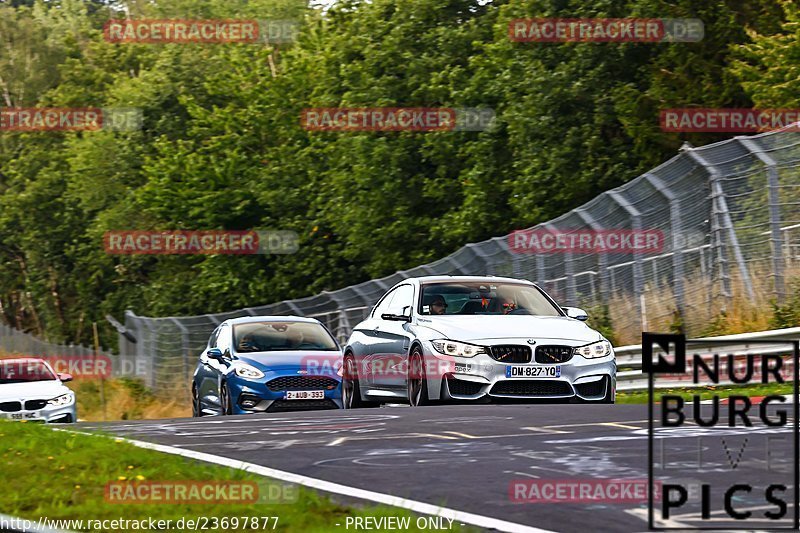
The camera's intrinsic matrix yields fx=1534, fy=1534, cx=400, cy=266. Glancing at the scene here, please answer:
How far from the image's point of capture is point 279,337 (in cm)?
2098

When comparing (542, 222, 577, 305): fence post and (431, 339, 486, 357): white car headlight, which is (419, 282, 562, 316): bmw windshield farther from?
(542, 222, 577, 305): fence post

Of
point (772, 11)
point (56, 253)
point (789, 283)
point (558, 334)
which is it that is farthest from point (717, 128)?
point (56, 253)

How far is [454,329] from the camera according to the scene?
50.1ft

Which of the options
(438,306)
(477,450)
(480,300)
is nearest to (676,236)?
(480,300)

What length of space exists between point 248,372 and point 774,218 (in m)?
7.00

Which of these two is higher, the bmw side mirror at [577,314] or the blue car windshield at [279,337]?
the bmw side mirror at [577,314]

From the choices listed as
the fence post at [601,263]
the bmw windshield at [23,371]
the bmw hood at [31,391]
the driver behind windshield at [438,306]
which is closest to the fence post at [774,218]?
the fence post at [601,263]

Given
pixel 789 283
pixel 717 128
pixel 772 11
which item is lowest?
pixel 789 283

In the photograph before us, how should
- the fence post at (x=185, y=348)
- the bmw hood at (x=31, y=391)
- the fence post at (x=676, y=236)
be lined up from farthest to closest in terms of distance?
the fence post at (x=185, y=348)
the bmw hood at (x=31, y=391)
the fence post at (x=676, y=236)

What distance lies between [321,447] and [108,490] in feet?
7.81

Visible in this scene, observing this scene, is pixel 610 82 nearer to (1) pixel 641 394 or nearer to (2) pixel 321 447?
(1) pixel 641 394

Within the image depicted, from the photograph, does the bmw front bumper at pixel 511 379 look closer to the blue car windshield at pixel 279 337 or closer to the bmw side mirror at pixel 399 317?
the bmw side mirror at pixel 399 317

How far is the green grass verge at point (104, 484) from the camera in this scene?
775cm

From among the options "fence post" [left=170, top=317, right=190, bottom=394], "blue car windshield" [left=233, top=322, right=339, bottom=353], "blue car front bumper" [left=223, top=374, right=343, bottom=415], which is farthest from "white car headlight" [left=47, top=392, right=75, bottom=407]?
"fence post" [left=170, top=317, right=190, bottom=394]
